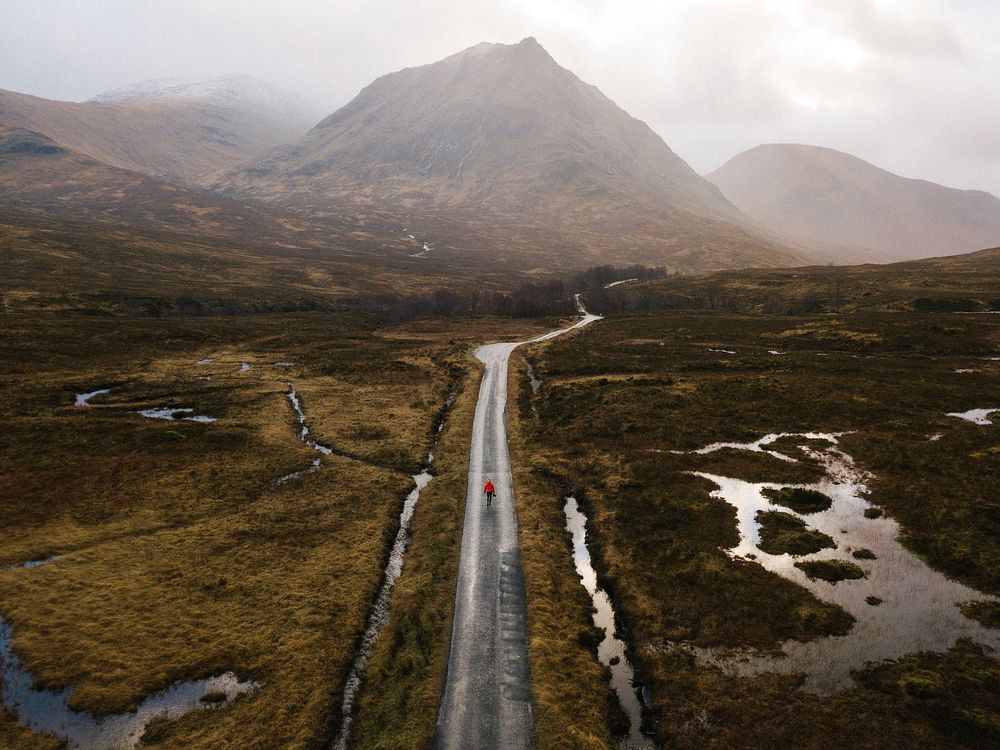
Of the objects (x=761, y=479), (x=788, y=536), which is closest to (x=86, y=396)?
(x=761, y=479)

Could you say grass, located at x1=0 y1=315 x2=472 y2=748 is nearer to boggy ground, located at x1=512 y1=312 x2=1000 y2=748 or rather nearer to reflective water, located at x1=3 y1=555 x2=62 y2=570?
reflective water, located at x1=3 y1=555 x2=62 y2=570

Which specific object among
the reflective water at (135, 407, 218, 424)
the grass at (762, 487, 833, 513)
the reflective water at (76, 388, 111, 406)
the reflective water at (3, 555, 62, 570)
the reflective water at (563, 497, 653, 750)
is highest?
the reflective water at (76, 388, 111, 406)

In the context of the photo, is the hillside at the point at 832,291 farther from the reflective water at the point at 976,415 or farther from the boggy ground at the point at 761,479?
the reflective water at the point at 976,415

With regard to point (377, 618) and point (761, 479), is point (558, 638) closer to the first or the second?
point (377, 618)

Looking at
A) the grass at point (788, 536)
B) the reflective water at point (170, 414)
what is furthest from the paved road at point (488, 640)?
the reflective water at point (170, 414)

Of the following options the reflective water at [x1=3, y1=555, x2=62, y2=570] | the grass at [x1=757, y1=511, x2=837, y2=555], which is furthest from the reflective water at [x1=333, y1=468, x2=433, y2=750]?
the grass at [x1=757, y1=511, x2=837, y2=555]

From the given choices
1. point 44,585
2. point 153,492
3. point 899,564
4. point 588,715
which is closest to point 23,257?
point 153,492
